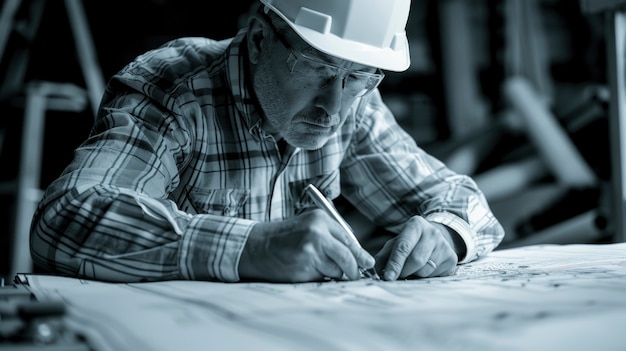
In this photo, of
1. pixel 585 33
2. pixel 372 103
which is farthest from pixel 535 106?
pixel 372 103

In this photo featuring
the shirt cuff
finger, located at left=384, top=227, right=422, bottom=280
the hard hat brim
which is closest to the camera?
finger, located at left=384, top=227, right=422, bottom=280

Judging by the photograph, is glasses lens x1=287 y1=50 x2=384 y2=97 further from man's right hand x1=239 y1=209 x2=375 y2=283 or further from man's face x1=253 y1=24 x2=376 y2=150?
man's right hand x1=239 y1=209 x2=375 y2=283

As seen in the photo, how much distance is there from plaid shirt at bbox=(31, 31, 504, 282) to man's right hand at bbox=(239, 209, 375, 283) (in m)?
0.03

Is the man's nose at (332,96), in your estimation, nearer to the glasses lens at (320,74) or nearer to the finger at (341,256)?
the glasses lens at (320,74)

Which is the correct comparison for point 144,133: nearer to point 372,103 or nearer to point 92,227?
point 92,227

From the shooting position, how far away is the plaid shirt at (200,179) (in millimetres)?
1073

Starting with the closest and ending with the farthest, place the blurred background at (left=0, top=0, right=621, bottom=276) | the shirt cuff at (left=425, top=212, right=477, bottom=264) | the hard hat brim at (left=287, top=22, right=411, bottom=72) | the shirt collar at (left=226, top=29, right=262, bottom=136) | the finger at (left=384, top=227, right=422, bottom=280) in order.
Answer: the finger at (left=384, top=227, right=422, bottom=280), the hard hat brim at (left=287, top=22, right=411, bottom=72), the shirt cuff at (left=425, top=212, right=477, bottom=264), the shirt collar at (left=226, top=29, right=262, bottom=136), the blurred background at (left=0, top=0, right=621, bottom=276)

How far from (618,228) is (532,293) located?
1312mm

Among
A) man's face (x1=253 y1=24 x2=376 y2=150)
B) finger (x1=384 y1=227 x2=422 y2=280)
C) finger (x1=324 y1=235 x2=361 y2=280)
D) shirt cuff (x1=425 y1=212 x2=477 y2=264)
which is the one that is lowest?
shirt cuff (x1=425 y1=212 x2=477 y2=264)

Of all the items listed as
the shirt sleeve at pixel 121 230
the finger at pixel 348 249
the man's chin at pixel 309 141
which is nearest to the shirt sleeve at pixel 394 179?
the man's chin at pixel 309 141

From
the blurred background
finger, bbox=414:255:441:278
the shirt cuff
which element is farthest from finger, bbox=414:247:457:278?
the blurred background

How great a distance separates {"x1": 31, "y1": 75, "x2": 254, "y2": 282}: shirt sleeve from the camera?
1059mm

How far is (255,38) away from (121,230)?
1.95ft

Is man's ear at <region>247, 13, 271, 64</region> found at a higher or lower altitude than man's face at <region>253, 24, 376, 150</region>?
higher
